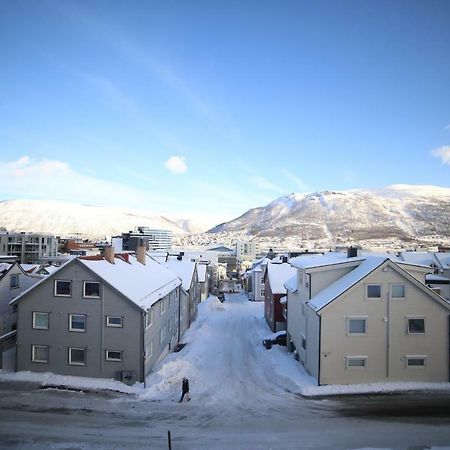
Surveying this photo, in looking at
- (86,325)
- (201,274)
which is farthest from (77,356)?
(201,274)

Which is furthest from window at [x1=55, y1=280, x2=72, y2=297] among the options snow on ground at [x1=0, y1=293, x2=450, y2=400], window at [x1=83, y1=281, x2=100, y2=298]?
snow on ground at [x1=0, y1=293, x2=450, y2=400]

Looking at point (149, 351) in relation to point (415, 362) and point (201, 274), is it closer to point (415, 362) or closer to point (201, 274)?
point (415, 362)

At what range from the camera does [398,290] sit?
26.2 m

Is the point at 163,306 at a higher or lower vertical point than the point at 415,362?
higher

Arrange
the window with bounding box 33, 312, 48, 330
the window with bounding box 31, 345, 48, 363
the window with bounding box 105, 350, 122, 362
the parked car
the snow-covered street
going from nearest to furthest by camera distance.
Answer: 1. the snow-covered street
2. the window with bounding box 105, 350, 122, 362
3. the window with bounding box 31, 345, 48, 363
4. the window with bounding box 33, 312, 48, 330
5. the parked car

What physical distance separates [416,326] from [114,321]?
21.8 m

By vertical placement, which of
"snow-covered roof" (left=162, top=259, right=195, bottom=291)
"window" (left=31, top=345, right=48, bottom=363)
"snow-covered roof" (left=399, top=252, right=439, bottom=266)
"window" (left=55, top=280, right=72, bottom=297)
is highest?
"snow-covered roof" (left=399, top=252, right=439, bottom=266)

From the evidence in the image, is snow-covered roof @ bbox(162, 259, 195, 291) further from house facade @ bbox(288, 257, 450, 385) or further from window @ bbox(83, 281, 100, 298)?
house facade @ bbox(288, 257, 450, 385)

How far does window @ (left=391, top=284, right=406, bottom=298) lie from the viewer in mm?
26125

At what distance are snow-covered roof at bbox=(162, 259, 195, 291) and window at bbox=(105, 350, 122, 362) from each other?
70.3ft

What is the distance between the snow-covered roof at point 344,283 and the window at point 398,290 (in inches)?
80.3

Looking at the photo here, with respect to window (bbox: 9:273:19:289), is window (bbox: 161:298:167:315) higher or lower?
lower

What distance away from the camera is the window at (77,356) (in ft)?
88.0

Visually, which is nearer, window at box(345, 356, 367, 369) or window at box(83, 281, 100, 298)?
window at box(345, 356, 367, 369)
